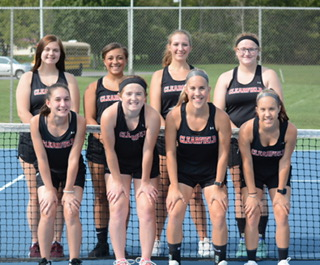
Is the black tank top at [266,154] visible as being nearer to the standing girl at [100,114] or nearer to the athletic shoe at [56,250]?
the standing girl at [100,114]

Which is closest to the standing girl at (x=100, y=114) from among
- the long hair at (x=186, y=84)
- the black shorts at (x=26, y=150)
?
the black shorts at (x=26, y=150)

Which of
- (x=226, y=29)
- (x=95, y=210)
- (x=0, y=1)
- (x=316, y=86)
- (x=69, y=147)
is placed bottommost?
(x=95, y=210)

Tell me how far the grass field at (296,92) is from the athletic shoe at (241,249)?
8.14m

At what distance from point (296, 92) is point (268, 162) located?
15.3 metres

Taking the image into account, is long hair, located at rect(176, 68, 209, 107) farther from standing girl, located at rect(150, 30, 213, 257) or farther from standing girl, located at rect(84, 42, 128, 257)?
standing girl, located at rect(84, 42, 128, 257)

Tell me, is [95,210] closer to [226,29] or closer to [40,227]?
[40,227]

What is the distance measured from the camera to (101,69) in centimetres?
1777

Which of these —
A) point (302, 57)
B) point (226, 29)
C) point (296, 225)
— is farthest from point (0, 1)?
point (296, 225)

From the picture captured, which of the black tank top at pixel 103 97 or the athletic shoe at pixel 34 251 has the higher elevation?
the black tank top at pixel 103 97

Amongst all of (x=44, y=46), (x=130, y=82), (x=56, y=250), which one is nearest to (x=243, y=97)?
(x=130, y=82)

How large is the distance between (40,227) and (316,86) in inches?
658

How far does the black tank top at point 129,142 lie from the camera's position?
596 cm

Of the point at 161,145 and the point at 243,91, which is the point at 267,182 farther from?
the point at 161,145

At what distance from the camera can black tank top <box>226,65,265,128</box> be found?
21.1 ft
